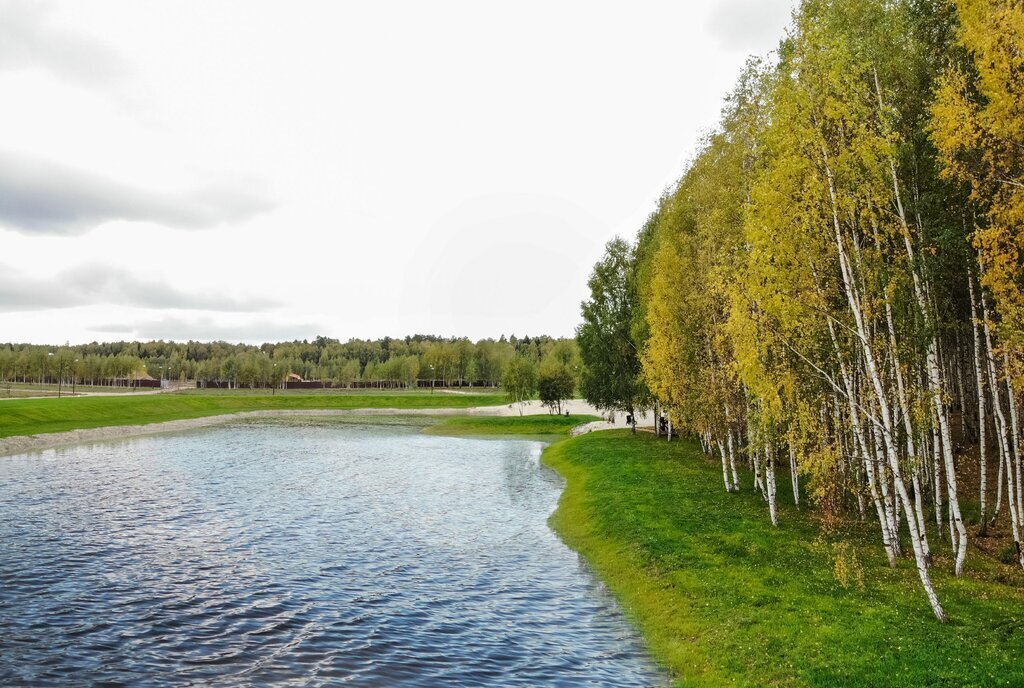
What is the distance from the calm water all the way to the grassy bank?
41459mm

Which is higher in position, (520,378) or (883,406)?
(520,378)

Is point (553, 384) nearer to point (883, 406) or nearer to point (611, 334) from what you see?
point (611, 334)

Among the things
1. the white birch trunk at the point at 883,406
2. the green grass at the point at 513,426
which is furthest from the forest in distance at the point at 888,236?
the green grass at the point at 513,426

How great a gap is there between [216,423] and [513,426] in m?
56.8

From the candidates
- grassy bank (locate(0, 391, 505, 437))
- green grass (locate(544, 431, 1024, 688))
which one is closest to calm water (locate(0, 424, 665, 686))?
green grass (locate(544, 431, 1024, 688))

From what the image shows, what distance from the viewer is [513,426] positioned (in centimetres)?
11088

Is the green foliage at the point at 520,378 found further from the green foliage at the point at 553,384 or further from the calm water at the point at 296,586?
the calm water at the point at 296,586

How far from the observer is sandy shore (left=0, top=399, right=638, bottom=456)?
7750 centimetres

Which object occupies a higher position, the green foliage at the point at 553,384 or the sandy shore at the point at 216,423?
the green foliage at the point at 553,384

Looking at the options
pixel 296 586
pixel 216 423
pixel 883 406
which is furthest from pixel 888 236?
pixel 216 423

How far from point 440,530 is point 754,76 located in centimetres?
2998

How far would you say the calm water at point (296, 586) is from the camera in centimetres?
2023

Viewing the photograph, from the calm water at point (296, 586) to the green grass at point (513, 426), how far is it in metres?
49.5

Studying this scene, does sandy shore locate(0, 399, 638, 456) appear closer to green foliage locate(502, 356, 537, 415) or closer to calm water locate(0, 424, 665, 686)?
green foliage locate(502, 356, 537, 415)
